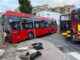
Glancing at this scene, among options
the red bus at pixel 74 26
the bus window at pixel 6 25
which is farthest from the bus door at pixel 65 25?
the bus window at pixel 6 25

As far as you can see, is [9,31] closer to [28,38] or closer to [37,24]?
[28,38]

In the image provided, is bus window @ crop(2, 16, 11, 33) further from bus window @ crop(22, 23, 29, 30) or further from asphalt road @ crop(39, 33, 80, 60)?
asphalt road @ crop(39, 33, 80, 60)

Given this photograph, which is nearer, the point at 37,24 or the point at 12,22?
the point at 12,22

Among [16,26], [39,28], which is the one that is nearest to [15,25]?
[16,26]

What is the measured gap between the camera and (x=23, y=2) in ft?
83.5

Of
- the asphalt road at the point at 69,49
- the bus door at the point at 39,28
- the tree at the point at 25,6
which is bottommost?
the asphalt road at the point at 69,49

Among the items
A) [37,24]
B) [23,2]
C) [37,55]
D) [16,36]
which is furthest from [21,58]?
[23,2]

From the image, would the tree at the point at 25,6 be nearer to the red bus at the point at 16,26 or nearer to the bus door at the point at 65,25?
the red bus at the point at 16,26

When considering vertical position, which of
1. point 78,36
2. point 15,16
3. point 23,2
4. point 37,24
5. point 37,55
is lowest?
point 37,55

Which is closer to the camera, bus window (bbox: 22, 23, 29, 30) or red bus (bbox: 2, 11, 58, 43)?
red bus (bbox: 2, 11, 58, 43)

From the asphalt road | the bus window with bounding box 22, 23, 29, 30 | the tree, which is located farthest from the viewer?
the tree

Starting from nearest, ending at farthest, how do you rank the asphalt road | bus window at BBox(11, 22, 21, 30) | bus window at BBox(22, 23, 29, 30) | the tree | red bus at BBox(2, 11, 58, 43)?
Result: 1. the asphalt road
2. red bus at BBox(2, 11, 58, 43)
3. bus window at BBox(11, 22, 21, 30)
4. bus window at BBox(22, 23, 29, 30)
5. the tree

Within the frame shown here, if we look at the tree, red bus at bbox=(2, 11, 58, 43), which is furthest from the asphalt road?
the tree

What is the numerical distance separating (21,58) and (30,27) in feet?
21.8
